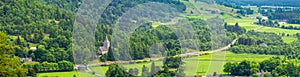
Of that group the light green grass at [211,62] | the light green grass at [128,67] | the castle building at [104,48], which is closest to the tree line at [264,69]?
the light green grass at [211,62]

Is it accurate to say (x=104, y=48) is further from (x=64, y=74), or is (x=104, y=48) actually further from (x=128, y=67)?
(x=128, y=67)

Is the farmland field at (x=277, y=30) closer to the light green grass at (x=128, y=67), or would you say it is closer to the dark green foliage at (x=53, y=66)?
the dark green foliage at (x=53, y=66)

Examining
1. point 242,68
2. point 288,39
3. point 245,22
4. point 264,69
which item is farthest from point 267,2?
point 242,68

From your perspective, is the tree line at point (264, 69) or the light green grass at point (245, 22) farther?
the light green grass at point (245, 22)

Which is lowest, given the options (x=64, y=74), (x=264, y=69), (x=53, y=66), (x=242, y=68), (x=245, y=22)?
(x=264, y=69)

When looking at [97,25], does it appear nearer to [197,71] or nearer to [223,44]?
[223,44]

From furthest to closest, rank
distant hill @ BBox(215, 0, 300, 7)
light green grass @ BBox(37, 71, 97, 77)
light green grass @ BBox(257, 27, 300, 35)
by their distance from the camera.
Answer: distant hill @ BBox(215, 0, 300, 7), light green grass @ BBox(257, 27, 300, 35), light green grass @ BBox(37, 71, 97, 77)

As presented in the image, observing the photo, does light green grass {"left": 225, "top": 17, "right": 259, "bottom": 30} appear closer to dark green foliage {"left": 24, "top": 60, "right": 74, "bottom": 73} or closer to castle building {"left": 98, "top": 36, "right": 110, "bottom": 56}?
castle building {"left": 98, "top": 36, "right": 110, "bottom": 56}

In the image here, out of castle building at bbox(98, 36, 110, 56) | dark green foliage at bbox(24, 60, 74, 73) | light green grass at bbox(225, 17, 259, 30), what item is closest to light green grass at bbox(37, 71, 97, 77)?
dark green foliage at bbox(24, 60, 74, 73)

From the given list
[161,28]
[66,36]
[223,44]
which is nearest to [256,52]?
[223,44]

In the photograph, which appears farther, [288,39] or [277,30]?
[277,30]

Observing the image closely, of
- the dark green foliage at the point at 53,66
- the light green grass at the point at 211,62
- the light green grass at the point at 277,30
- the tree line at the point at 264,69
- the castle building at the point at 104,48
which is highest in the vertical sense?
the castle building at the point at 104,48
